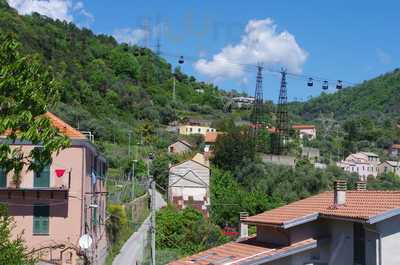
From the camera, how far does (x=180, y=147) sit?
9862 cm

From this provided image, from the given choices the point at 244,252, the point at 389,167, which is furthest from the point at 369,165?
the point at 244,252

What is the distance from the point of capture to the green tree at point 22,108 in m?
11.6

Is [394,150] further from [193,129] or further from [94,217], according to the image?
[94,217]

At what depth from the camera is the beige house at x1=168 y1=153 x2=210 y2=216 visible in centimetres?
6525

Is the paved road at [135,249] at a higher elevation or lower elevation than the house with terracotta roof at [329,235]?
lower

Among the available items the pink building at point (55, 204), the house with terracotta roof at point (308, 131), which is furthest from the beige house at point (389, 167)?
the pink building at point (55, 204)

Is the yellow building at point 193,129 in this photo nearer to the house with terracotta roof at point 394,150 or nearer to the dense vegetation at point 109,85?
the dense vegetation at point 109,85

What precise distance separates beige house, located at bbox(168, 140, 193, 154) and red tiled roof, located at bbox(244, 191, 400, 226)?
69.2m

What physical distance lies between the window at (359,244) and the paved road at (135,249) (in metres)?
17.3

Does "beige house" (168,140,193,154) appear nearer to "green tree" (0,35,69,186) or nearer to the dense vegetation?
the dense vegetation

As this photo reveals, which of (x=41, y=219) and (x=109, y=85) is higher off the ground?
(x=109, y=85)

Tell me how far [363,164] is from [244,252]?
10570 centimetres

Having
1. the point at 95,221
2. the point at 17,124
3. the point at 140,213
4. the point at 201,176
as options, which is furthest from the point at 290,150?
the point at 17,124

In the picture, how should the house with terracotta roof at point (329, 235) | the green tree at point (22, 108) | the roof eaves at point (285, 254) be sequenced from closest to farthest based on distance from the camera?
the green tree at point (22, 108) → the house with terracotta roof at point (329, 235) → the roof eaves at point (285, 254)
